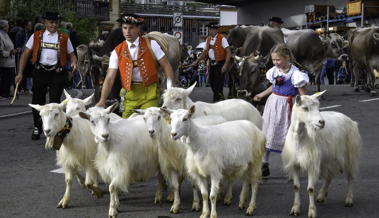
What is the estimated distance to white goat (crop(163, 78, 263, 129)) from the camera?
756 cm

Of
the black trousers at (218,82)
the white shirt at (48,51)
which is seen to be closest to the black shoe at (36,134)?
the white shirt at (48,51)

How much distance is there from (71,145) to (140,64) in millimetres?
1430

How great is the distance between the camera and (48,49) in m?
10.4

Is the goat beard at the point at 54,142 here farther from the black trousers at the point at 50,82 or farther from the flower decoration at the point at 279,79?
the black trousers at the point at 50,82

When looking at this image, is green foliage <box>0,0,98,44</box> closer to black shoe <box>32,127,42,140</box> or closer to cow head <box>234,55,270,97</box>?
black shoe <box>32,127,42,140</box>

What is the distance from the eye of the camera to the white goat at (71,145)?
6965 millimetres

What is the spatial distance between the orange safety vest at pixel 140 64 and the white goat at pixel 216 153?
149 cm

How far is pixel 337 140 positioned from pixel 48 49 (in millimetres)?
5480

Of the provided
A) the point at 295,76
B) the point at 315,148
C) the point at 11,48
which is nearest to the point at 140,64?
the point at 295,76

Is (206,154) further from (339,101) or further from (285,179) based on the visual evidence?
(339,101)

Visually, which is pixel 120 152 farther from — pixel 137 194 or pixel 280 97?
pixel 280 97

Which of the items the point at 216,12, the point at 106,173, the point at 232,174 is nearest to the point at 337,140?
the point at 232,174

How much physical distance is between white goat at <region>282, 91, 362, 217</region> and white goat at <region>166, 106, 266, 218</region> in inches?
17.3

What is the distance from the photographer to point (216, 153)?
6.37m
